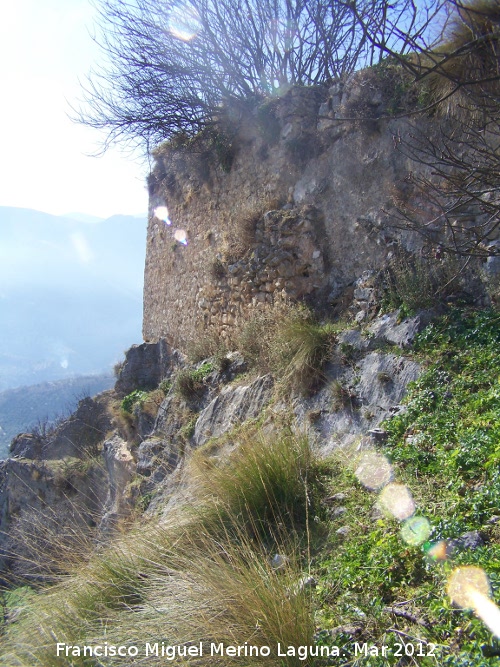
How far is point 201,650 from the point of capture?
233cm

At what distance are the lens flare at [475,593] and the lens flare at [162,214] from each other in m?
9.61

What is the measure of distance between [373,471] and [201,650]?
5.89 ft

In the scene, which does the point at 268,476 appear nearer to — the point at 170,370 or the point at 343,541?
the point at 343,541

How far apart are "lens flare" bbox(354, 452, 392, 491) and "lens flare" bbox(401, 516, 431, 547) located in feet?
1.89

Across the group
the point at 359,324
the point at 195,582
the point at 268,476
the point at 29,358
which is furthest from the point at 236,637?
the point at 29,358

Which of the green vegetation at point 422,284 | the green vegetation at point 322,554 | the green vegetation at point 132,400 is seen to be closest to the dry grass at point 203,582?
the green vegetation at point 322,554

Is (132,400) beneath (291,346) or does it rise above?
beneath

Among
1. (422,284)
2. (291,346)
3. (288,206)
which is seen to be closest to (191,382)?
(291,346)

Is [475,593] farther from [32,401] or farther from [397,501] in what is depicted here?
[32,401]

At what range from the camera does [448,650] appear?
2.05m

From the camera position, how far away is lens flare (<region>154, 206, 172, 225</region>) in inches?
432

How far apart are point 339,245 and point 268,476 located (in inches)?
147

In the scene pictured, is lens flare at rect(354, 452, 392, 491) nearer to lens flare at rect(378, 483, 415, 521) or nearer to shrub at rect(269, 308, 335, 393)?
lens flare at rect(378, 483, 415, 521)

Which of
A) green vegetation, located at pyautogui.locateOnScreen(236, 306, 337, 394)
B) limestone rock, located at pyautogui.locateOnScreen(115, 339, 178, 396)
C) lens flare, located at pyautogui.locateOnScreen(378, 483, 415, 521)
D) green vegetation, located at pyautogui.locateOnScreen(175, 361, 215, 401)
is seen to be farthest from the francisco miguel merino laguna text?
limestone rock, located at pyautogui.locateOnScreen(115, 339, 178, 396)
